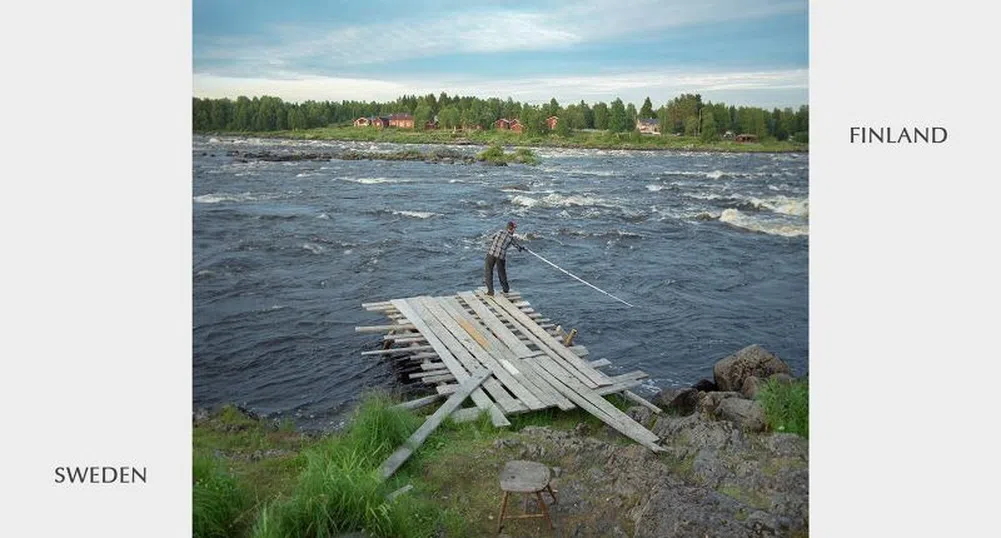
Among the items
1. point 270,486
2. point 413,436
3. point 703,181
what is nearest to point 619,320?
point 703,181

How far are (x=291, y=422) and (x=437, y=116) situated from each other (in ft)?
6.87

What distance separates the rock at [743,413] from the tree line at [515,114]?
147 centimetres

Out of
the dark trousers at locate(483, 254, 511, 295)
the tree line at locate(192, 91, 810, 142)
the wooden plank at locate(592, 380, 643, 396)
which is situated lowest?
the wooden plank at locate(592, 380, 643, 396)

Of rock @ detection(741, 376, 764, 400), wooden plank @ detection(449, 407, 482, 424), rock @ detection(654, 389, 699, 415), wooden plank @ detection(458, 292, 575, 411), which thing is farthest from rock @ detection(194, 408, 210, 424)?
rock @ detection(741, 376, 764, 400)

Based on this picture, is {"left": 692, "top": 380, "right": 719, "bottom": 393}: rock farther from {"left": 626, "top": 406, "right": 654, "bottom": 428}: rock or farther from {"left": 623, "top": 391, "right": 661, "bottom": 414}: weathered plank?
{"left": 626, "top": 406, "right": 654, "bottom": 428}: rock

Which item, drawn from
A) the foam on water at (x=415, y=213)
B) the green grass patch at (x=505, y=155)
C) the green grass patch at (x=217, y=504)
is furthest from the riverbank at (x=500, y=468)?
the foam on water at (x=415, y=213)

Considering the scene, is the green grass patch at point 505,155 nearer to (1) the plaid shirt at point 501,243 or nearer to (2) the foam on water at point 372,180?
(1) the plaid shirt at point 501,243

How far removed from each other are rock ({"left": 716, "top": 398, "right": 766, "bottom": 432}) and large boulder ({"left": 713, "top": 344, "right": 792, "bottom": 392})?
2.08ft

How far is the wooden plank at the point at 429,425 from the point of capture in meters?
3.29

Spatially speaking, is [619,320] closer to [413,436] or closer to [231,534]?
[413,436]

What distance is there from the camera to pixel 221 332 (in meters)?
4.83

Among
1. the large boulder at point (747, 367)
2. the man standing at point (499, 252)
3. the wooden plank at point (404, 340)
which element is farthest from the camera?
the man standing at point (499, 252)

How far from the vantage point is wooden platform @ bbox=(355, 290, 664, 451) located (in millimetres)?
4301

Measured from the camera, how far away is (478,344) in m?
5.21
